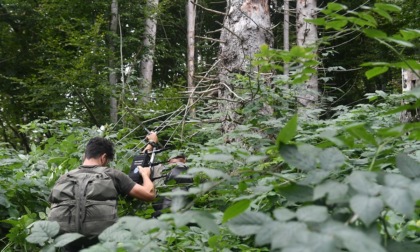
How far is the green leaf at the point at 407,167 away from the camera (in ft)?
4.49

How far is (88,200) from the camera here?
12.4ft

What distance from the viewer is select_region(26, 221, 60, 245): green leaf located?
1.87 m

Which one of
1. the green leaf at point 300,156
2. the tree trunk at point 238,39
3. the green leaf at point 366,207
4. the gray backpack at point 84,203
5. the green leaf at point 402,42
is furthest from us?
the tree trunk at point 238,39

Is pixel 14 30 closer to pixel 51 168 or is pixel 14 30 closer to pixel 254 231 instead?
pixel 51 168

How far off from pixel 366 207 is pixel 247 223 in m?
0.31

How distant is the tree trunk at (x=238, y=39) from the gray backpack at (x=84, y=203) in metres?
1.52

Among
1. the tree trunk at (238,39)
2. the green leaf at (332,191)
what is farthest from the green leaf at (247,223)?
the tree trunk at (238,39)

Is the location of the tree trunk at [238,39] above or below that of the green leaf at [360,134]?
above

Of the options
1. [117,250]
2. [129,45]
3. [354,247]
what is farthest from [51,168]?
[129,45]

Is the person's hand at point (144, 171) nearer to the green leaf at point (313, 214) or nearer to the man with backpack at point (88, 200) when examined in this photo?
the man with backpack at point (88, 200)

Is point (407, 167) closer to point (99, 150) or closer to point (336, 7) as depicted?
point (336, 7)

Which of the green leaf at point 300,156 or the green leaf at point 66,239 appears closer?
the green leaf at point 300,156

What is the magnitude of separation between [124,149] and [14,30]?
13.3m

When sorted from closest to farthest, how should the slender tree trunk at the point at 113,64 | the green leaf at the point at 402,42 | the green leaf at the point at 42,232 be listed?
the green leaf at the point at 402,42 → the green leaf at the point at 42,232 → the slender tree trunk at the point at 113,64
